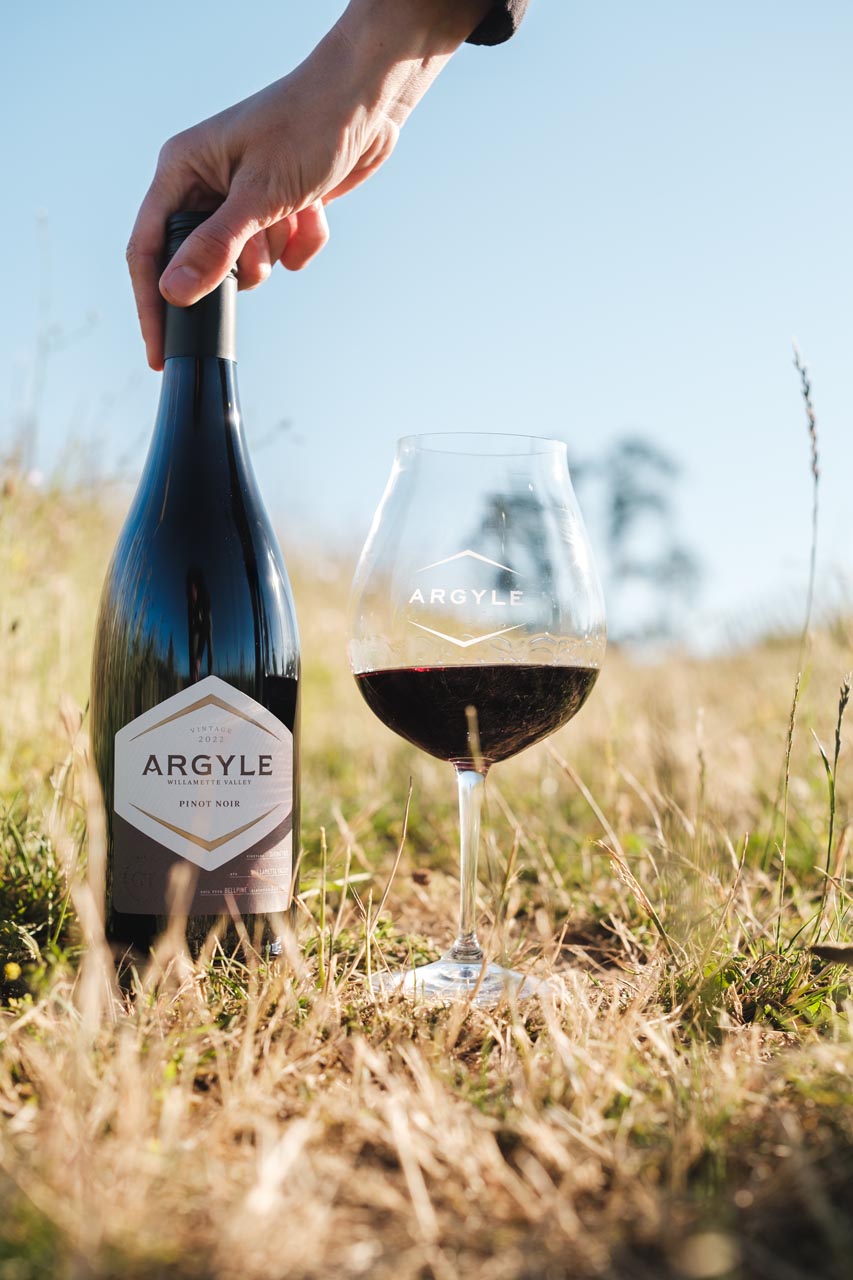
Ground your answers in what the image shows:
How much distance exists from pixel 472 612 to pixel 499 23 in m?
1.38

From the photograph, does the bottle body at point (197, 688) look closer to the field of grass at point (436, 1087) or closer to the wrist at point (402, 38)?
the field of grass at point (436, 1087)

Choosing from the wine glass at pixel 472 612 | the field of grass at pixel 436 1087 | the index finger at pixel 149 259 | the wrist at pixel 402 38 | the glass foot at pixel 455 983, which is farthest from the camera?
the index finger at pixel 149 259

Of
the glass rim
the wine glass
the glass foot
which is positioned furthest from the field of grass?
the glass rim

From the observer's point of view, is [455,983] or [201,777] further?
[201,777]

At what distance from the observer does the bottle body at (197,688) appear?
1878mm

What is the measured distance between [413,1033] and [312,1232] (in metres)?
0.65

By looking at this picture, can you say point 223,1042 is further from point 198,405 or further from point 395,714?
point 198,405

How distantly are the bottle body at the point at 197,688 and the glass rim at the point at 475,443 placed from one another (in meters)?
0.59

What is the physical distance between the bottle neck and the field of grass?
82 centimetres

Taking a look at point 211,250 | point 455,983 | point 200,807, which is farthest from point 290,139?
point 455,983

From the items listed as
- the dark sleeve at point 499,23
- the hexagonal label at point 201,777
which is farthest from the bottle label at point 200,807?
the dark sleeve at point 499,23

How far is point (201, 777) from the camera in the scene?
6.12 ft

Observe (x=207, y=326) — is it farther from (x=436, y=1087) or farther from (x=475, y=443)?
(x=436, y=1087)

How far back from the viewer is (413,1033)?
5.09ft
